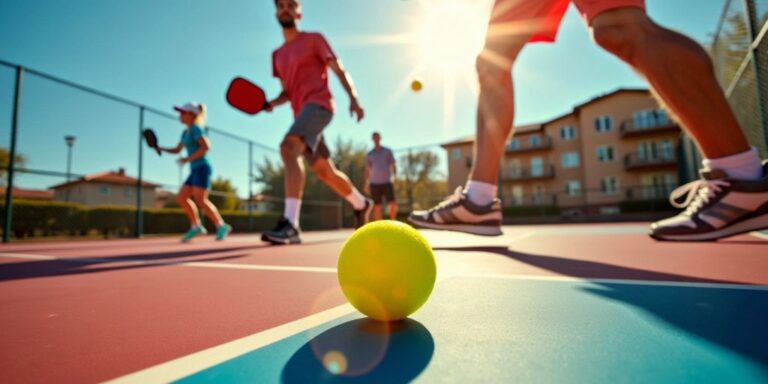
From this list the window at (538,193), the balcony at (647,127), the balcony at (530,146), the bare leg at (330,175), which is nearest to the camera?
the bare leg at (330,175)

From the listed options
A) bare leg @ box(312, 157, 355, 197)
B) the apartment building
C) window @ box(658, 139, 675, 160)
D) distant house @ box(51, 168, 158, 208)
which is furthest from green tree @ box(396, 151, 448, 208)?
bare leg @ box(312, 157, 355, 197)

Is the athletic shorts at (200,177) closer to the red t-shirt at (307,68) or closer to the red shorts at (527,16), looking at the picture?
the red t-shirt at (307,68)

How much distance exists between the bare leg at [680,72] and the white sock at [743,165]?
1.2 inches

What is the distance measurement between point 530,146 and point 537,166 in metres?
1.94

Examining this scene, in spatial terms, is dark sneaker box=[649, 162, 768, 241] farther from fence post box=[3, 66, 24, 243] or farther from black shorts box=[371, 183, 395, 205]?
fence post box=[3, 66, 24, 243]

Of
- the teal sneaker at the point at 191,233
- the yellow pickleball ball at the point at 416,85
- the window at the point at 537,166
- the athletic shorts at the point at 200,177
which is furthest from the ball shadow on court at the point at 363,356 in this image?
the window at the point at 537,166

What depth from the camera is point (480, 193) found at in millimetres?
2627

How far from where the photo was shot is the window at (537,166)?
33.9 metres

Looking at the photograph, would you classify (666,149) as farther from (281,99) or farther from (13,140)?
(13,140)

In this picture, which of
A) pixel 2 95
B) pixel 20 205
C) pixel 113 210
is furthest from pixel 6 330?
pixel 113 210

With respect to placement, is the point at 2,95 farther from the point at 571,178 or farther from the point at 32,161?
the point at 571,178

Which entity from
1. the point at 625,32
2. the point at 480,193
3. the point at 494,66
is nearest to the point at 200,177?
the point at 480,193

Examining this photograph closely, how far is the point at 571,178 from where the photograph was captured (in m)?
32.8

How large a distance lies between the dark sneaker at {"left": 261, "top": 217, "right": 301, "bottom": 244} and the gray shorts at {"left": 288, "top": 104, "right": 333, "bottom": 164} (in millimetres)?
828
